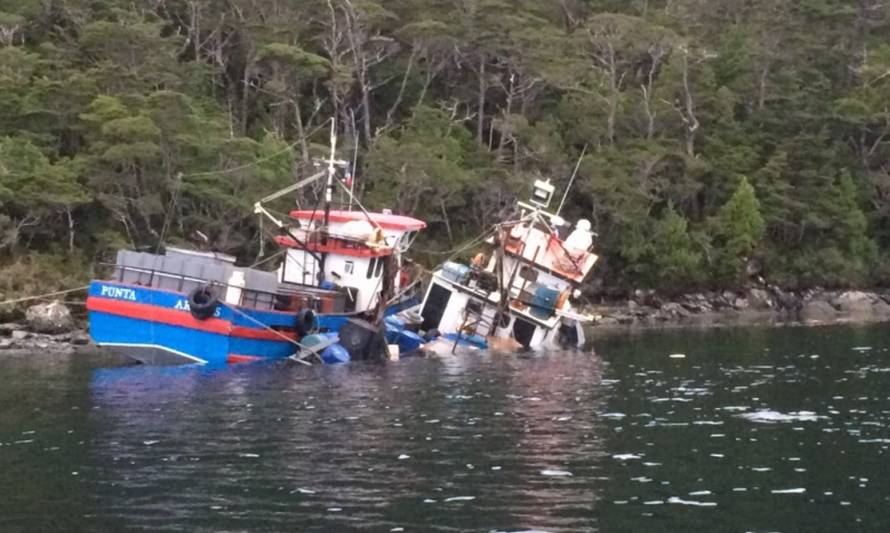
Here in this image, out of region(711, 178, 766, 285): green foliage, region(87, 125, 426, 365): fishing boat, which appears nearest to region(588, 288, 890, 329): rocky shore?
region(711, 178, 766, 285): green foliage

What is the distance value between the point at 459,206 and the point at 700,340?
728 inches

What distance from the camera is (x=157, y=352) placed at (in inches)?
1458

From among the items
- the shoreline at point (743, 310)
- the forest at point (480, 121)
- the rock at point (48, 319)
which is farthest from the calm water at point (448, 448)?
the shoreline at point (743, 310)

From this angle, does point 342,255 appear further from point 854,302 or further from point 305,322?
point 854,302

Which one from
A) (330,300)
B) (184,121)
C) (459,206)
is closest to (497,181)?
(459,206)

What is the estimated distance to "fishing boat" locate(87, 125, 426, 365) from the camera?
3675 centimetres

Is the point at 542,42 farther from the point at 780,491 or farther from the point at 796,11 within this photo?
the point at 780,491

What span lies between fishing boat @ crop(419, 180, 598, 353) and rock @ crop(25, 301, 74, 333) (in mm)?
13546

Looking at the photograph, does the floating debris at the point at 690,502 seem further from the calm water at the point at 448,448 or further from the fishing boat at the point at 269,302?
the fishing boat at the point at 269,302

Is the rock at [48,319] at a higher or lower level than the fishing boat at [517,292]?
lower

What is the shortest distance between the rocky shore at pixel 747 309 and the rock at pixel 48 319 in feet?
74.9

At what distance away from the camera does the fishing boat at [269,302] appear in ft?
121

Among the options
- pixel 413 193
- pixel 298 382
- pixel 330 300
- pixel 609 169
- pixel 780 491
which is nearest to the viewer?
pixel 780 491

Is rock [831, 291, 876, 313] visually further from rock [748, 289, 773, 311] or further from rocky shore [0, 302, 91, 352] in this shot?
rocky shore [0, 302, 91, 352]
